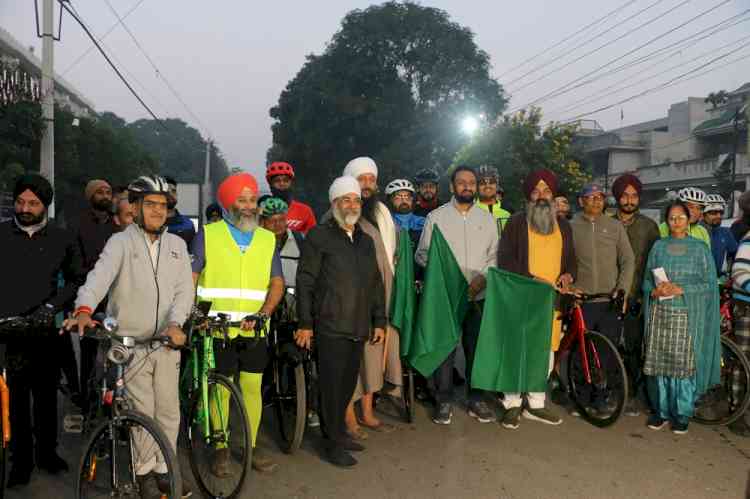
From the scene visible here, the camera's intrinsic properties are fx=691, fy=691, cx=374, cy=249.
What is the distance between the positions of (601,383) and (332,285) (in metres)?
2.63

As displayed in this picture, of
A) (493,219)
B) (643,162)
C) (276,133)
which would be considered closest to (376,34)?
(276,133)

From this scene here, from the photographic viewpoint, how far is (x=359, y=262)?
16.8ft

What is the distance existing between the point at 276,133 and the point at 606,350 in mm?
45792

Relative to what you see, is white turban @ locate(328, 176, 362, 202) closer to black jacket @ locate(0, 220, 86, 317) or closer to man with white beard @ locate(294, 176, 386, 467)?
man with white beard @ locate(294, 176, 386, 467)

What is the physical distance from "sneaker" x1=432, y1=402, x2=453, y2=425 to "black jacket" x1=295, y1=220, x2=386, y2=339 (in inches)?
53.8

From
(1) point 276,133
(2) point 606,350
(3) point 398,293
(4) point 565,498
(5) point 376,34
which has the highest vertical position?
(5) point 376,34

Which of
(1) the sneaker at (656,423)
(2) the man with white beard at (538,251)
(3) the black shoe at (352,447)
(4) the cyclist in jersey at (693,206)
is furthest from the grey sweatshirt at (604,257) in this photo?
(3) the black shoe at (352,447)

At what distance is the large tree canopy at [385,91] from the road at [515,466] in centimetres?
3800

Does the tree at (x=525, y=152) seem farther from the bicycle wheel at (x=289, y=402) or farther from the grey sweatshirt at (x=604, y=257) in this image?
the bicycle wheel at (x=289, y=402)

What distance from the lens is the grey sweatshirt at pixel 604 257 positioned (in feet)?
20.7

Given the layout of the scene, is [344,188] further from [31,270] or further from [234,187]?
[31,270]

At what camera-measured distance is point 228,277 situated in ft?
15.1

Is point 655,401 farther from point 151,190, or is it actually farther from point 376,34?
point 376,34

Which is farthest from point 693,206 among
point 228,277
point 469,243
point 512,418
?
point 228,277
